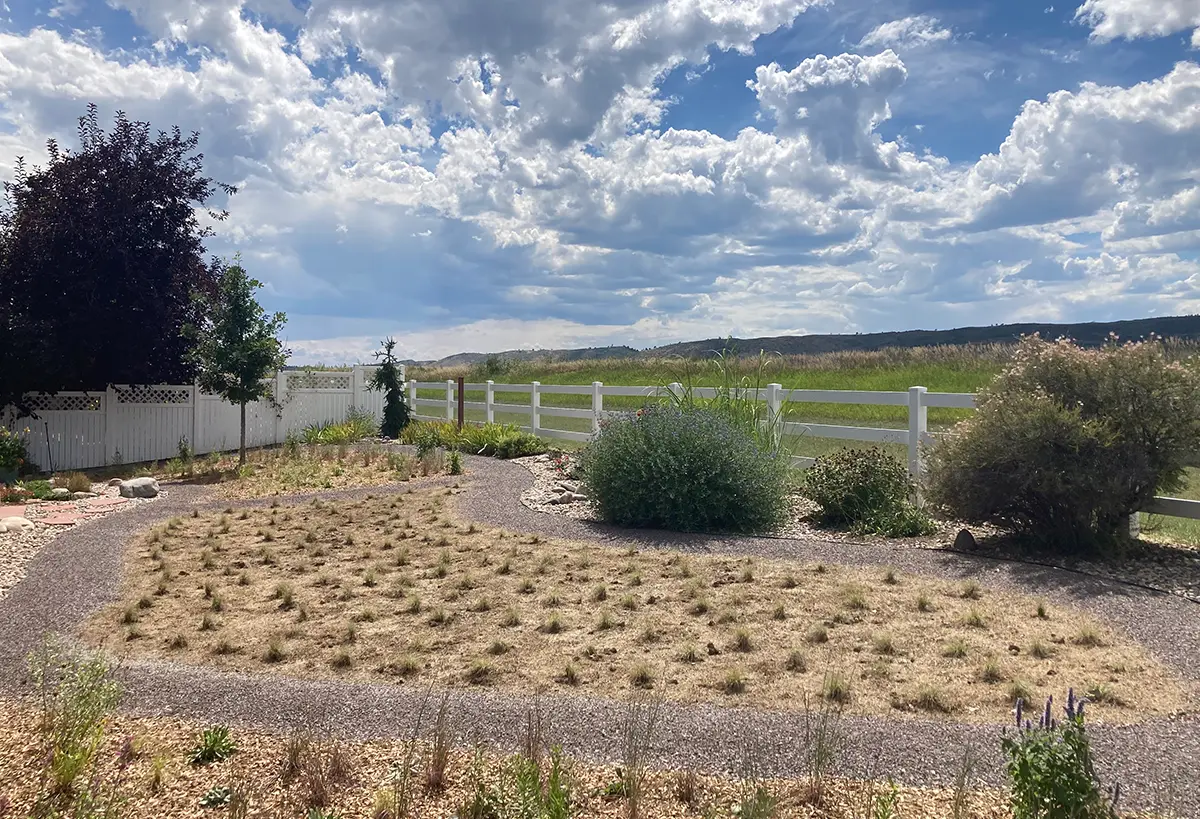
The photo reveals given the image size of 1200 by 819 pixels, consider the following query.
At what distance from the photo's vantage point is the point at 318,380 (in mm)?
23500

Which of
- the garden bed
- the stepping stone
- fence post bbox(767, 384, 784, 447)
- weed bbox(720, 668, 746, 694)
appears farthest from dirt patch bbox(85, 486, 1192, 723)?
fence post bbox(767, 384, 784, 447)

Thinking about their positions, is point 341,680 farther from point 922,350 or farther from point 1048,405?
point 922,350

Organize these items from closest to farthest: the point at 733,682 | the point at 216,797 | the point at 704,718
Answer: the point at 216,797, the point at 704,718, the point at 733,682

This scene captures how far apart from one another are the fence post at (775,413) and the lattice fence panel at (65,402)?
13.7m

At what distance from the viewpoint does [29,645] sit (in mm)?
5383

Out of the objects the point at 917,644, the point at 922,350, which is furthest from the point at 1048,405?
the point at 922,350

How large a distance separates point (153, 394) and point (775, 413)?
13787mm

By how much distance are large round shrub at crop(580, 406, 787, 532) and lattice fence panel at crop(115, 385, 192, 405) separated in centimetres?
1275

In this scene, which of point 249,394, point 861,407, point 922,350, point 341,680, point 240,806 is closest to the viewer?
point 240,806

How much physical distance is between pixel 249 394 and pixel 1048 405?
44.8 feet

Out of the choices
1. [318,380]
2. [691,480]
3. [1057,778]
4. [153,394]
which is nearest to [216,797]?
[1057,778]

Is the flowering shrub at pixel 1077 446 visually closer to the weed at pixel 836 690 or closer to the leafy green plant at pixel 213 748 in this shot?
the weed at pixel 836 690

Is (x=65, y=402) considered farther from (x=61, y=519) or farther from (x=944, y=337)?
(x=944, y=337)

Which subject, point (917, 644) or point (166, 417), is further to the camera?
point (166, 417)
